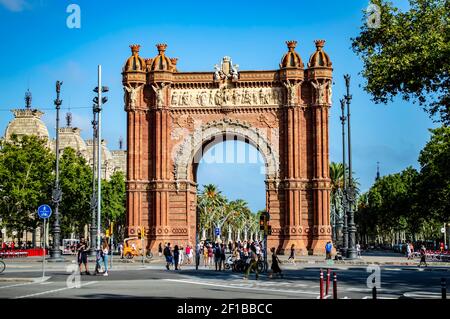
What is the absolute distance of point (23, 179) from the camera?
228ft

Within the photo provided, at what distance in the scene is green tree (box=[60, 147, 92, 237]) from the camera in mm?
77062

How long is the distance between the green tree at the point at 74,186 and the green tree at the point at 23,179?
3.29 m

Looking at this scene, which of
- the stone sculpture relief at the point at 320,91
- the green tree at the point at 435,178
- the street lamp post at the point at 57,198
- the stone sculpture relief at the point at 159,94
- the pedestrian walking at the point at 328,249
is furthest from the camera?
the green tree at the point at 435,178

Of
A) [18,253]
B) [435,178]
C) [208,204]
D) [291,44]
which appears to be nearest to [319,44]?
[291,44]

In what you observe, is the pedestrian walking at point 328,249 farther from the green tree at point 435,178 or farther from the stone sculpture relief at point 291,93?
the green tree at point 435,178

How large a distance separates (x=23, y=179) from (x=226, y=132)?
23.9 m

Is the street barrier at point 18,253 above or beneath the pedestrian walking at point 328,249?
beneath

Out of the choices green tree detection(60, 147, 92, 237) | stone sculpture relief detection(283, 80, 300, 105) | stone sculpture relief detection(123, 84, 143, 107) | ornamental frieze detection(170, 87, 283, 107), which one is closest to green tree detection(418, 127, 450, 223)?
stone sculpture relief detection(283, 80, 300, 105)

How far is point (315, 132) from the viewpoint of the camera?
56062 mm

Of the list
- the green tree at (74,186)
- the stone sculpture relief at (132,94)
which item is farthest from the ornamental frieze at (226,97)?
the green tree at (74,186)

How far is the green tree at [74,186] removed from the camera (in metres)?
77.1

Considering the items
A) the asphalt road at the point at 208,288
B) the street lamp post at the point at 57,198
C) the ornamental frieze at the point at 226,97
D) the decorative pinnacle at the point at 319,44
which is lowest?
the asphalt road at the point at 208,288

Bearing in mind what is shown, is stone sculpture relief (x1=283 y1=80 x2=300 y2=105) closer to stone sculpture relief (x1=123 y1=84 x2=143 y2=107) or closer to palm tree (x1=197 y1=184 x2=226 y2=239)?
stone sculpture relief (x1=123 y1=84 x2=143 y2=107)
